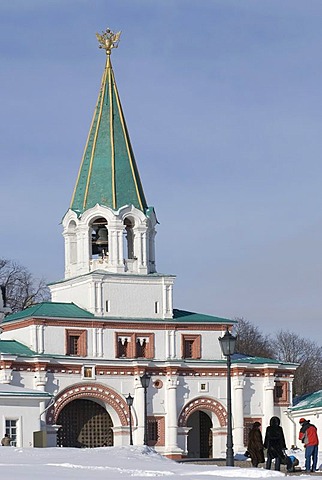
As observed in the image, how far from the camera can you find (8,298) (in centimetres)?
Result: 6700

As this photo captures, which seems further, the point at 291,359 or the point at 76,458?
the point at 291,359

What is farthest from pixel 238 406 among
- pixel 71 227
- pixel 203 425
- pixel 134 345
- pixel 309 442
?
pixel 309 442

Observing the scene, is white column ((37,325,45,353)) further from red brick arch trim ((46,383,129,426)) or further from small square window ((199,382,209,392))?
small square window ((199,382,209,392))

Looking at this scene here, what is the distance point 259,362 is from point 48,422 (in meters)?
9.80

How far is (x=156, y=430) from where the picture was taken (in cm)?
4872

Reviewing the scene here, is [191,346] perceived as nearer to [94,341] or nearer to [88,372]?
[94,341]

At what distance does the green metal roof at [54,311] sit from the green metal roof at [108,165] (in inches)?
146

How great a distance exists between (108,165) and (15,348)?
8.29 metres

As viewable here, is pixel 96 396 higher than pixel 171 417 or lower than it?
higher

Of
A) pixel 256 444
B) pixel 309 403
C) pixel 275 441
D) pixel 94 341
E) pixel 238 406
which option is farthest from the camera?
pixel 309 403

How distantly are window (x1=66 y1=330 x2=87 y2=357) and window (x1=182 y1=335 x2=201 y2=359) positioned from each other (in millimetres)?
4288

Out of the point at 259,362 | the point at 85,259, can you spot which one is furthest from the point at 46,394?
the point at 259,362

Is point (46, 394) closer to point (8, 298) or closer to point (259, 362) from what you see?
point (259, 362)

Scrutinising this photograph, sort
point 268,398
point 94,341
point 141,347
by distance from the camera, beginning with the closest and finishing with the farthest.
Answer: point 94,341 → point 141,347 → point 268,398
